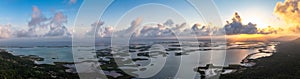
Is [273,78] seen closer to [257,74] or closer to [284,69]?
[257,74]

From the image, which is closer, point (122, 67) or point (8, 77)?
point (8, 77)

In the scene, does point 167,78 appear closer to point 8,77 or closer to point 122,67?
point 122,67

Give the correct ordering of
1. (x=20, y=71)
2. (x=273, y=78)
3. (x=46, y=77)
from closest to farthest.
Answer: (x=273, y=78), (x=46, y=77), (x=20, y=71)

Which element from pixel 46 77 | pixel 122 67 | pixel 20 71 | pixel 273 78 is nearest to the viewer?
pixel 273 78

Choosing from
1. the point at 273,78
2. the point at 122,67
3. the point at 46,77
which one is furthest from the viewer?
the point at 122,67

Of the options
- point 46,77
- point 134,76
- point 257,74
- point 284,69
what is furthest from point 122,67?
point 284,69

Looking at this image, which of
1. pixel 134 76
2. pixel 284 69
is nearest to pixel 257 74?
pixel 284 69

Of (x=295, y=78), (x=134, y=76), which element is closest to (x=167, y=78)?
(x=134, y=76)

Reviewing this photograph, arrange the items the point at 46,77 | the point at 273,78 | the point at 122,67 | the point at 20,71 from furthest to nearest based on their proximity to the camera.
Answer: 1. the point at 122,67
2. the point at 20,71
3. the point at 46,77
4. the point at 273,78

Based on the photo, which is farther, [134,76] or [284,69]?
[284,69]
